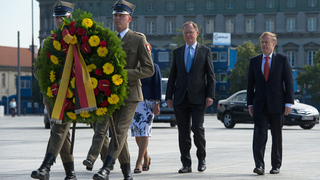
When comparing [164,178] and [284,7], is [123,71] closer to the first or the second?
[164,178]

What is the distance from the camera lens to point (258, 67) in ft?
33.4

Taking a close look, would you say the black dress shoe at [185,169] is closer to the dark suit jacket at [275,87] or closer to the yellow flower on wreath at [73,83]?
the dark suit jacket at [275,87]

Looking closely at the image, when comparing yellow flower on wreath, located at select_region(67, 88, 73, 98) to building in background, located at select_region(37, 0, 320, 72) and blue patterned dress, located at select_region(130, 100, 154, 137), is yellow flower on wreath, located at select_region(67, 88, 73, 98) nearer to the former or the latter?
blue patterned dress, located at select_region(130, 100, 154, 137)

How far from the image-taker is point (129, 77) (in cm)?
816

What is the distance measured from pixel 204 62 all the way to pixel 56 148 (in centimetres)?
291

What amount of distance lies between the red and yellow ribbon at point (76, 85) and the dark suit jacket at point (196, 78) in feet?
8.67

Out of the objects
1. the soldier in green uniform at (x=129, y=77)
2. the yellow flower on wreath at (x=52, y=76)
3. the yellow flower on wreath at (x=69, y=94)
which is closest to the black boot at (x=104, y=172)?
the soldier in green uniform at (x=129, y=77)

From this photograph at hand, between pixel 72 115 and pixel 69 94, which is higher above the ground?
pixel 69 94

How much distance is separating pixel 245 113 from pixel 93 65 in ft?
65.2

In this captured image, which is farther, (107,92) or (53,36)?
(53,36)

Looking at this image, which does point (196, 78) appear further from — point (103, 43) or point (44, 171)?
point (44, 171)

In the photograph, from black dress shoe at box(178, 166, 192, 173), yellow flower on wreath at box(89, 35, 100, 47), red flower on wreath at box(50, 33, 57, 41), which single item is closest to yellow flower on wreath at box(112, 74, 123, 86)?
yellow flower on wreath at box(89, 35, 100, 47)

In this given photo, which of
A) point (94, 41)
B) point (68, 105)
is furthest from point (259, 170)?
point (94, 41)

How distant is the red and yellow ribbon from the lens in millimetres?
7622
